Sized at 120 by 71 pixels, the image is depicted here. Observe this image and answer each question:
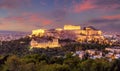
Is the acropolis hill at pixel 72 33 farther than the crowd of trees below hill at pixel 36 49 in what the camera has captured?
Yes

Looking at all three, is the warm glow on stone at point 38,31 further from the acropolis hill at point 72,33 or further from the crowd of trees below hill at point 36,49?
the crowd of trees below hill at point 36,49

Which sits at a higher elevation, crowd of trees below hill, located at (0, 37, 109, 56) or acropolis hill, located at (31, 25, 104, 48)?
acropolis hill, located at (31, 25, 104, 48)

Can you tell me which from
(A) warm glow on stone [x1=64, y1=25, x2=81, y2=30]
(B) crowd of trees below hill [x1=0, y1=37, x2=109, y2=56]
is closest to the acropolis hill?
(A) warm glow on stone [x1=64, y1=25, x2=81, y2=30]

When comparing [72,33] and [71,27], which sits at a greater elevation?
[71,27]

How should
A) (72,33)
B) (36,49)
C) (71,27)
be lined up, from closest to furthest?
(36,49) < (72,33) < (71,27)

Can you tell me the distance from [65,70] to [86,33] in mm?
75280

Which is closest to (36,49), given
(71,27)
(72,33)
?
(72,33)

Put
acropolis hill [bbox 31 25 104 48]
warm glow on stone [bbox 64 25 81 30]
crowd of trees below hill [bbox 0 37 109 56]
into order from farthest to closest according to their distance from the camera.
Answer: warm glow on stone [bbox 64 25 81 30] < acropolis hill [bbox 31 25 104 48] < crowd of trees below hill [bbox 0 37 109 56]

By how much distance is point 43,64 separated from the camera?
23.3 meters

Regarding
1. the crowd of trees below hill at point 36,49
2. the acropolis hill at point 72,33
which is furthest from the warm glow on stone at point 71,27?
the crowd of trees below hill at point 36,49

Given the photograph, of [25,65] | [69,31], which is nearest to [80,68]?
[25,65]

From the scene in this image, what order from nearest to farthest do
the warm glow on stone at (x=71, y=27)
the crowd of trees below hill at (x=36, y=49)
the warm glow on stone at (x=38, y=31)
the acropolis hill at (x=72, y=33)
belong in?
the crowd of trees below hill at (x=36, y=49), the acropolis hill at (x=72, y=33), the warm glow on stone at (x=38, y=31), the warm glow on stone at (x=71, y=27)

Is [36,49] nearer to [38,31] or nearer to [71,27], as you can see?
[38,31]

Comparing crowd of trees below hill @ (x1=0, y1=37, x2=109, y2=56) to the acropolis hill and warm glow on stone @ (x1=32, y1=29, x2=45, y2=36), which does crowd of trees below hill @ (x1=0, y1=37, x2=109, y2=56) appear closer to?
the acropolis hill
